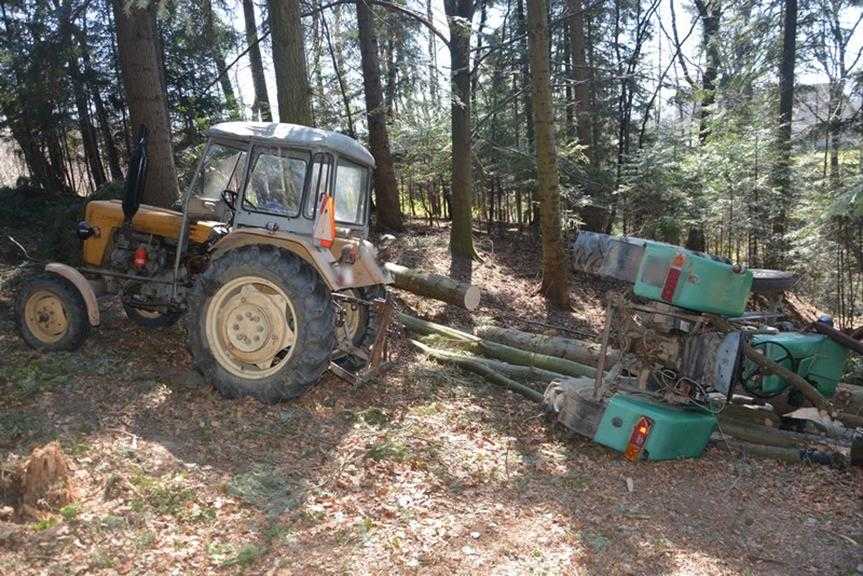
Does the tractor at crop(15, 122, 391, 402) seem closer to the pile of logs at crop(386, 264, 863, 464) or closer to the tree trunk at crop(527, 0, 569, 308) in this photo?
the pile of logs at crop(386, 264, 863, 464)

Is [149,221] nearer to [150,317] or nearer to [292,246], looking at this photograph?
[150,317]

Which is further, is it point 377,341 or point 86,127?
point 86,127

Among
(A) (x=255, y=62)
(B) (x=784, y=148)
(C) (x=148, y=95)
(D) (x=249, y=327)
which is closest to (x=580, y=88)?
(B) (x=784, y=148)

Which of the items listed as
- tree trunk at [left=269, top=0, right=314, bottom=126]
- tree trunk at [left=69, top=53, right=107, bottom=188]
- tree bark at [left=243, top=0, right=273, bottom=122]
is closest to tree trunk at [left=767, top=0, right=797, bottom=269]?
tree trunk at [left=269, top=0, right=314, bottom=126]

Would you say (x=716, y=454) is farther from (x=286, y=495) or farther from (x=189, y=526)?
(x=189, y=526)

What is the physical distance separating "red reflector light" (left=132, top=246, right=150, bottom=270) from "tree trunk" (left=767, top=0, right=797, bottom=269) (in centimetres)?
1166

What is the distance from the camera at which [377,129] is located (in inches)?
545

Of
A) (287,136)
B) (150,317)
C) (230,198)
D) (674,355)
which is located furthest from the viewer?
(150,317)

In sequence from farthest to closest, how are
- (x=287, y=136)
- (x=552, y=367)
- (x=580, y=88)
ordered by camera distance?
(x=580, y=88) → (x=552, y=367) → (x=287, y=136)

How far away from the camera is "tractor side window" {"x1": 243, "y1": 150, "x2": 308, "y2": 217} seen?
558 cm

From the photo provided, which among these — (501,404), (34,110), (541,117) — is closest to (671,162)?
(541,117)

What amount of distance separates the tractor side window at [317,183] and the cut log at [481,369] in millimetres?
2574

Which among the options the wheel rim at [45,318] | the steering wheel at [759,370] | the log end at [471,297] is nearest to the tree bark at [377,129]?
the log end at [471,297]

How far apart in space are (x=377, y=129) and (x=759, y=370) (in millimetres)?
10275
